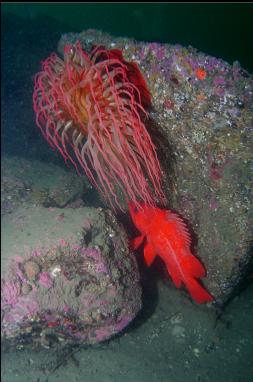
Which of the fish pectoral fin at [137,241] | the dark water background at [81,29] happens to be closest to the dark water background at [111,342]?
the dark water background at [81,29]

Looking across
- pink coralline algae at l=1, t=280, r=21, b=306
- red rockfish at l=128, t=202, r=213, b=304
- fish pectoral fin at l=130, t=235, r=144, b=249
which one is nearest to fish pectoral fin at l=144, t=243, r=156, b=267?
red rockfish at l=128, t=202, r=213, b=304

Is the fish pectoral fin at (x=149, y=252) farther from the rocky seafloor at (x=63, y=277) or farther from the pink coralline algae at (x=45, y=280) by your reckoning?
the pink coralline algae at (x=45, y=280)

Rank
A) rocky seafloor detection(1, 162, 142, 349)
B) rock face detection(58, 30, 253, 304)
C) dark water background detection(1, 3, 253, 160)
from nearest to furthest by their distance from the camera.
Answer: rocky seafloor detection(1, 162, 142, 349), rock face detection(58, 30, 253, 304), dark water background detection(1, 3, 253, 160)

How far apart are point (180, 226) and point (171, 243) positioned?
0.85ft

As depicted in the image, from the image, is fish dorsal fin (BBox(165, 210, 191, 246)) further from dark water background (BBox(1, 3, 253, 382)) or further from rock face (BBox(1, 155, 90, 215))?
rock face (BBox(1, 155, 90, 215))

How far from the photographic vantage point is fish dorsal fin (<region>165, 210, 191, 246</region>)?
12.8ft

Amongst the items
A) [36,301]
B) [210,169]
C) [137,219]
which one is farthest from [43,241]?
[210,169]

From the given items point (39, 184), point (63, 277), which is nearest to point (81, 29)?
point (39, 184)

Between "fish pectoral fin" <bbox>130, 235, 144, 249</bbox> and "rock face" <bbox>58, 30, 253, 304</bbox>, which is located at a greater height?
"rock face" <bbox>58, 30, 253, 304</bbox>

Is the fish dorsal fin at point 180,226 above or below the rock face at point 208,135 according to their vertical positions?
below

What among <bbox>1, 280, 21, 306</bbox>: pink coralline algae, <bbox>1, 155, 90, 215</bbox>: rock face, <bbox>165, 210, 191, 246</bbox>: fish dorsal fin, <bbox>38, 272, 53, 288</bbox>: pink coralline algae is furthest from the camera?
<bbox>165, 210, 191, 246</bbox>: fish dorsal fin

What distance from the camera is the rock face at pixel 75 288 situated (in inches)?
104

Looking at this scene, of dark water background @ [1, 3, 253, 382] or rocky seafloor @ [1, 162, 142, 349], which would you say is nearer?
rocky seafloor @ [1, 162, 142, 349]

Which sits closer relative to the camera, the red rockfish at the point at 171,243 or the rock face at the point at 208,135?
the rock face at the point at 208,135
